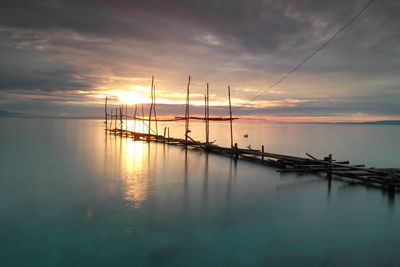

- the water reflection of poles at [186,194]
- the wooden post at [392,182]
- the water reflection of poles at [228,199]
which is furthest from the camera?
the wooden post at [392,182]

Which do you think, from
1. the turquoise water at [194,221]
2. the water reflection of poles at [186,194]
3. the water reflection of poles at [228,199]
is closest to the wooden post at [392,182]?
the turquoise water at [194,221]

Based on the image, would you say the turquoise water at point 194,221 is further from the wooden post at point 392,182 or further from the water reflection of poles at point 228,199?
the wooden post at point 392,182

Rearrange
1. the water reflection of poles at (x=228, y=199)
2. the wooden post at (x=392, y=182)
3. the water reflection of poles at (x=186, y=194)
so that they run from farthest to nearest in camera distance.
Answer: the wooden post at (x=392, y=182)
the water reflection of poles at (x=186, y=194)
the water reflection of poles at (x=228, y=199)

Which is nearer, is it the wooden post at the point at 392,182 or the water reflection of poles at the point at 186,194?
the water reflection of poles at the point at 186,194

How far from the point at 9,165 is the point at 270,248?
2333cm

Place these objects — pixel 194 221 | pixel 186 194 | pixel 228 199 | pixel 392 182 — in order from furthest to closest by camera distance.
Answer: pixel 186 194, pixel 392 182, pixel 228 199, pixel 194 221

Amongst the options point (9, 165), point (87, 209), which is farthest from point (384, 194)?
point (9, 165)

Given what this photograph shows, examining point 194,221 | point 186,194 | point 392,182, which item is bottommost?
point 194,221

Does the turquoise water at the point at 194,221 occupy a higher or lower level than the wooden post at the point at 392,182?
lower

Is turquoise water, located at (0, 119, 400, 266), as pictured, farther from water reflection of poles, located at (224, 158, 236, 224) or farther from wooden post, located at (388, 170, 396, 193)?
wooden post, located at (388, 170, 396, 193)

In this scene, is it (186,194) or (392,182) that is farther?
(186,194)

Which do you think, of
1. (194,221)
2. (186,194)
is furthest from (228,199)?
(194,221)

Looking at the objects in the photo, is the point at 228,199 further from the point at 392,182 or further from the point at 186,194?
the point at 392,182

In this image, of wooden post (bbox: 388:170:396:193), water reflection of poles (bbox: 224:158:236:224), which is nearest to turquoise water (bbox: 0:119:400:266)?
water reflection of poles (bbox: 224:158:236:224)
